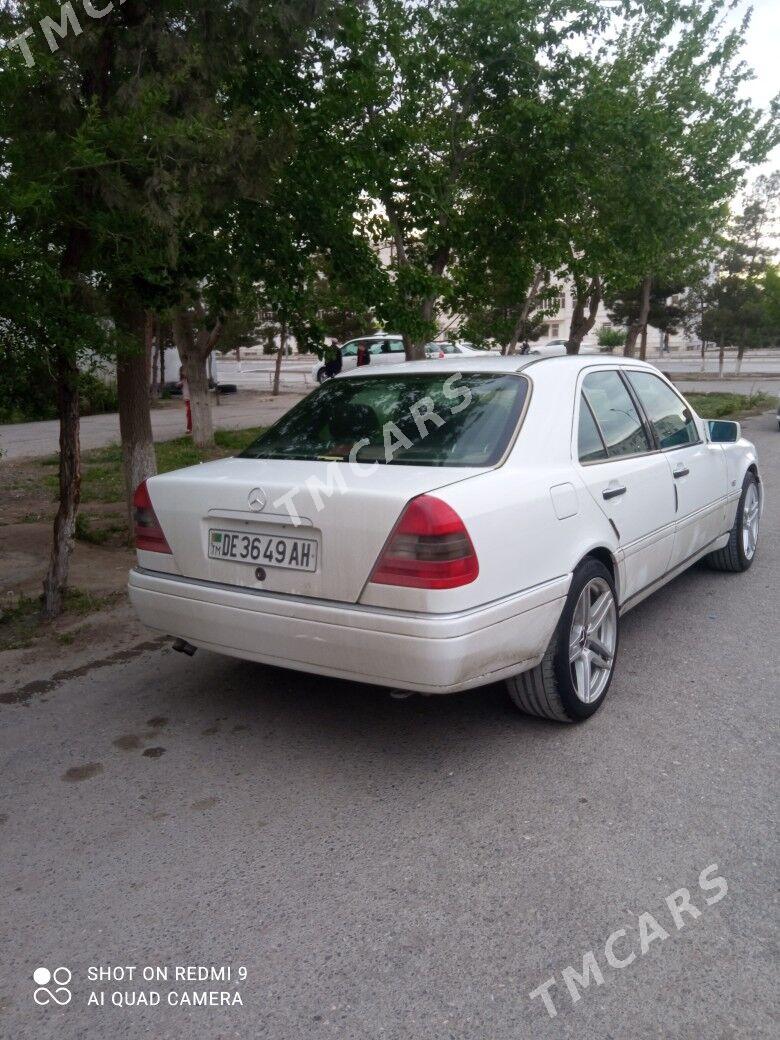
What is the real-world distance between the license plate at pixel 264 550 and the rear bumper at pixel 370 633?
13 centimetres

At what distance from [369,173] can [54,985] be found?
6.35 meters

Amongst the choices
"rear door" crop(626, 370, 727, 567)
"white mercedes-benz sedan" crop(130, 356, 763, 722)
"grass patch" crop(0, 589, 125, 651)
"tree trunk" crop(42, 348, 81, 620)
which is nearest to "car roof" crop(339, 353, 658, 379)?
"white mercedes-benz sedan" crop(130, 356, 763, 722)

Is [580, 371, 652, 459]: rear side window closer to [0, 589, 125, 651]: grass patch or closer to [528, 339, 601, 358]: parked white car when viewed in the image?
[528, 339, 601, 358]: parked white car

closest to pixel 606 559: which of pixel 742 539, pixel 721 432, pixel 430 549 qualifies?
pixel 430 549

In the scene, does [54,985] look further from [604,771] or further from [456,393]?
[456,393]

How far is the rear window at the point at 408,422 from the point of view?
12.4 feet

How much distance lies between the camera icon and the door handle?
9.26ft

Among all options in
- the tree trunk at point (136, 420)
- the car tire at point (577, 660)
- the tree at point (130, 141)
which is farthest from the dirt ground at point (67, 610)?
the car tire at point (577, 660)

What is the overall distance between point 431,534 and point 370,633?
16.9 inches

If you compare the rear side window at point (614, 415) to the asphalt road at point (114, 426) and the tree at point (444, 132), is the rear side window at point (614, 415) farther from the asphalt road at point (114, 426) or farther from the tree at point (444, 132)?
the asphalt road at point (114, 426)

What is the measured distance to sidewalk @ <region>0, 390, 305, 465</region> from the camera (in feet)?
51.0

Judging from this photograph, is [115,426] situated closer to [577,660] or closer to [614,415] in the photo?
[614,415]

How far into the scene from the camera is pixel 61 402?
524 centimetres

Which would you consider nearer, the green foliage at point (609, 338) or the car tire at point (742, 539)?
the car tire at point (742, 539)
